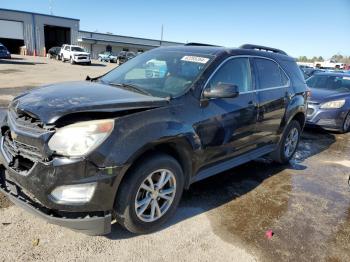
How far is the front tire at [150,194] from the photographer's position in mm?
3057

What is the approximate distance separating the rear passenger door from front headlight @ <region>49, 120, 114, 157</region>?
102 inches

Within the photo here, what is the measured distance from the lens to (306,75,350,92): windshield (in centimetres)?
986

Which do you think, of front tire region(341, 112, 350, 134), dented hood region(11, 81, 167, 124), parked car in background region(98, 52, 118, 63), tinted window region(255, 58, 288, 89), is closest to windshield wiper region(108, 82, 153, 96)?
dented hood region(11, 81, 167, 124)

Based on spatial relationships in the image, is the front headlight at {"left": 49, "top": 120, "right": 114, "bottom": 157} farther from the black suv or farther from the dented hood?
the dented hood

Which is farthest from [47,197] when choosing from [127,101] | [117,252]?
[127,101]

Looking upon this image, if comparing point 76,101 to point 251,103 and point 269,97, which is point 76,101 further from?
point 269,97

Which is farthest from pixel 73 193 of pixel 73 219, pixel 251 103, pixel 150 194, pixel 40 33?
pixel 40 33

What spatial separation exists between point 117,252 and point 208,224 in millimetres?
1118

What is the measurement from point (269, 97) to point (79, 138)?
3133 mm

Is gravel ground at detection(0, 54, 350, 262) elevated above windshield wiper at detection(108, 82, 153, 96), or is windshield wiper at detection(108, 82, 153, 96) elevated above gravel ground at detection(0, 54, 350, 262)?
windshield wiper at detection(108, 82, 153, 96)

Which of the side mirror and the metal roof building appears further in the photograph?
the metal roof building

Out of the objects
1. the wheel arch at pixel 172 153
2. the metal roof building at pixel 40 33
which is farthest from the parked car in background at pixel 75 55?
the wheel arch at pixel 172 153

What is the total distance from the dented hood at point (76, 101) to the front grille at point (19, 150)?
0.90 feet

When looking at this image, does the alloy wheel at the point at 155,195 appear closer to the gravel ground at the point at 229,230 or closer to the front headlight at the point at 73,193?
the gravel ground at the point at 229,230
